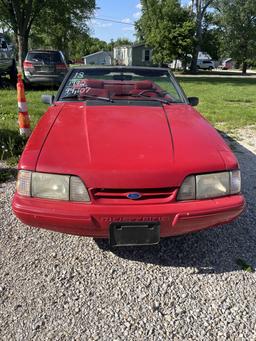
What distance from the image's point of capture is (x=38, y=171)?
8.26 ft

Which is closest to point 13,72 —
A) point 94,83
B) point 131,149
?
point 94,83

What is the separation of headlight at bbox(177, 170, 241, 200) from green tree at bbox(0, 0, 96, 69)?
22263mm

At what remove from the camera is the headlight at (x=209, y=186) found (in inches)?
99.2

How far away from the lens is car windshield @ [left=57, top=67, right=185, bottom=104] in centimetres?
391

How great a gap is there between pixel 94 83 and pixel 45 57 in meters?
10.1

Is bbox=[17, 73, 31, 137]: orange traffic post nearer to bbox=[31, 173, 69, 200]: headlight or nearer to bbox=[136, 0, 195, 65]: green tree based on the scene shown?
bbox=[31, 173, 69, 200]: headlight

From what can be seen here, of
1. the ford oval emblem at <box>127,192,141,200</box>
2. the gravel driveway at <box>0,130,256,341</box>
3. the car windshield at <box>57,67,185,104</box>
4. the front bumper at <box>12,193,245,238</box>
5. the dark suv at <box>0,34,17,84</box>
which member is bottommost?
the gravel driveway at <box>0,130,256,341</box>

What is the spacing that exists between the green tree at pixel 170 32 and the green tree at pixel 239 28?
16.8 ft

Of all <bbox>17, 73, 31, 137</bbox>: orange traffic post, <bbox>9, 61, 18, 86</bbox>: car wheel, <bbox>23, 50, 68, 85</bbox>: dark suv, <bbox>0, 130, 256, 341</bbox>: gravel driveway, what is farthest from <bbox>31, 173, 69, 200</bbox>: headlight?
<bbox>9, 61, 18, 86</bbox>: car wheel

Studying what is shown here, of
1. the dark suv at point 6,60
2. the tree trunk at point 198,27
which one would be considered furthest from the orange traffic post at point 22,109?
the tree trunk at point 198,27

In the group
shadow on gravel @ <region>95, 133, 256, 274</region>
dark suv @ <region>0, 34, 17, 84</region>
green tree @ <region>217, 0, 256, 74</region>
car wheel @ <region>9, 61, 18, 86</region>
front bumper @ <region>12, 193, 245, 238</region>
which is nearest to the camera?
front bumper @ <region>12, 193, 245, 238</region>

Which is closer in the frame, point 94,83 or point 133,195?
point 133,195

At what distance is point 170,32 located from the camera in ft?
121

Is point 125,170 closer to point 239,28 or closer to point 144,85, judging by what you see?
point 144,85
